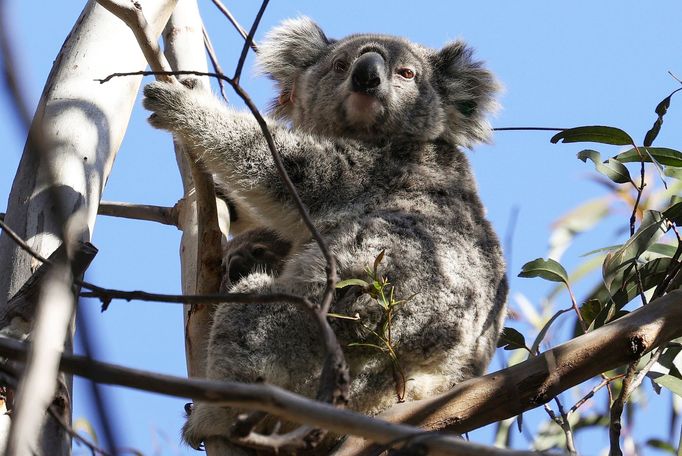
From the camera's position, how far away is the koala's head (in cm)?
411

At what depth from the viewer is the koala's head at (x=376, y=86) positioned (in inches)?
162

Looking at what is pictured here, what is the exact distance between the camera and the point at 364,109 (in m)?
4.07

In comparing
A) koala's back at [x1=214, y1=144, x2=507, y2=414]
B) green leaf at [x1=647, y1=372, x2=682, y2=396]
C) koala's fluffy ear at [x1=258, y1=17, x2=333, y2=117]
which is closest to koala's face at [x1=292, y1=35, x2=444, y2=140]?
koala's fluffy ear at [x1=258, y1=17, x2=333, y2=117]

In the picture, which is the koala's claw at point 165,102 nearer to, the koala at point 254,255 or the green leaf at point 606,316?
the koala at point 254,255

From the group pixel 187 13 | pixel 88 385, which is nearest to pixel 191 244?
pixel 187 13

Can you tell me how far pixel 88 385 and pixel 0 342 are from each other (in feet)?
1.63

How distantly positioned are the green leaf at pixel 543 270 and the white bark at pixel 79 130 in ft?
5.24

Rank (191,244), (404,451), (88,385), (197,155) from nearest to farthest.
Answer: (88,385)
(404,451)
(197,155)
(191,244)

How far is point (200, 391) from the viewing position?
117cm

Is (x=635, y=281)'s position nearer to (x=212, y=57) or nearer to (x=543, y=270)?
(x=543, y=270)

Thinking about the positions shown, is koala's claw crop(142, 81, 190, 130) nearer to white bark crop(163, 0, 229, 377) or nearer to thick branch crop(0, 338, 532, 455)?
white bark crop(163, 0, 229, 377)

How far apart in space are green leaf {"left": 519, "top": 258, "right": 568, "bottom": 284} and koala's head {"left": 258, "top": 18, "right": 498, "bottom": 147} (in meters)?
1.05

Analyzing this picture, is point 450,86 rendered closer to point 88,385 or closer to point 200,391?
point 200,391

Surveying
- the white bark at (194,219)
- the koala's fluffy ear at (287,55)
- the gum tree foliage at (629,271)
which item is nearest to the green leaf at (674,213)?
the gum tree foliage at (629,271)
